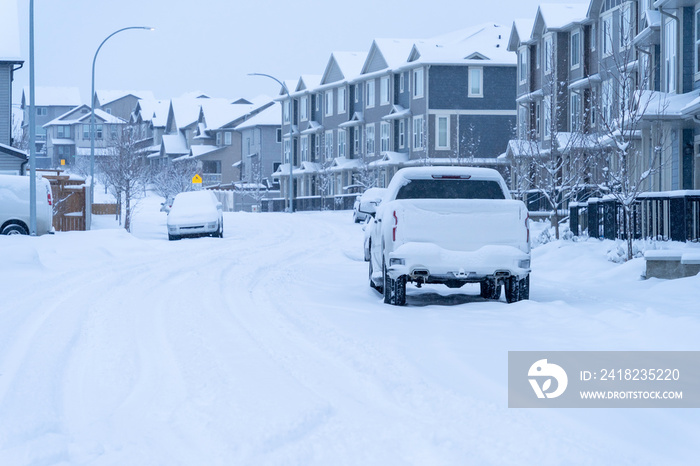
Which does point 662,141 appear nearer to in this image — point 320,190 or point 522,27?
point 522,27

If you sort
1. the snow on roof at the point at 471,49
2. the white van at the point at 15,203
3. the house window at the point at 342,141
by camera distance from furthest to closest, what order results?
the house window at the point at 342,141, the snow on roof at the point at 471,49, the white van at the point at 15,203

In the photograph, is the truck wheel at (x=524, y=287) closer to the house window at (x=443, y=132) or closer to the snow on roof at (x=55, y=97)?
the house window at (x=443, y=132)

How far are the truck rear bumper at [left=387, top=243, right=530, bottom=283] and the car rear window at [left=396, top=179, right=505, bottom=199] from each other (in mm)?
2121

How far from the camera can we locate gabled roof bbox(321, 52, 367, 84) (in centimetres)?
7175

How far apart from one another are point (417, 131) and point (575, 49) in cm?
1738

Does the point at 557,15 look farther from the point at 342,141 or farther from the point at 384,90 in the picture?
the point at 342,141

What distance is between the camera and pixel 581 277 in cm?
1788

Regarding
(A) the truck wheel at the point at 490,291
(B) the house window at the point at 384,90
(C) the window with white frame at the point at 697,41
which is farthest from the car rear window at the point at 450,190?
(B) the house window at the point at 384,90

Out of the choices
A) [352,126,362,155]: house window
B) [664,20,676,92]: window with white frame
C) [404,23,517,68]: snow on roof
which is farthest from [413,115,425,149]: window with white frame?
[664,20,676,92]: window with white frame

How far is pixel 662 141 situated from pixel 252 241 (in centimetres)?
1220

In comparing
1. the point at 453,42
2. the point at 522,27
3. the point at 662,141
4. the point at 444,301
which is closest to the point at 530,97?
the point at 522,27

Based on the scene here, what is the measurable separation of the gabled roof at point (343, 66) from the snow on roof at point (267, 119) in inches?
653

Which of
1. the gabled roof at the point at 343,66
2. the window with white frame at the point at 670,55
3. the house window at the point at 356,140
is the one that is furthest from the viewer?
the gabled roof at the point at 343,66

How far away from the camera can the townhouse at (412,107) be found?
6028 centimetres
